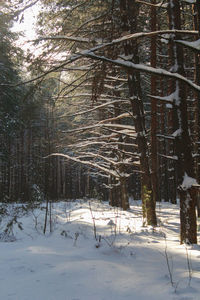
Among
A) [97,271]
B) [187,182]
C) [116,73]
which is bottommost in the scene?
[97,271]

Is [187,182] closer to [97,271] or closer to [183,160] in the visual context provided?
[183,160]

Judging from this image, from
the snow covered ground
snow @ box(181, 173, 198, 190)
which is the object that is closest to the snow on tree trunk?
snow @ box(181, 173, 198, 190)

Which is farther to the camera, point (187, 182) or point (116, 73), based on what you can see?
point (116, 73)

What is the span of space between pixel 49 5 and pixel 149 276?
22.8 feet

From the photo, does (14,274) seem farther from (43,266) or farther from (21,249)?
(21,249)

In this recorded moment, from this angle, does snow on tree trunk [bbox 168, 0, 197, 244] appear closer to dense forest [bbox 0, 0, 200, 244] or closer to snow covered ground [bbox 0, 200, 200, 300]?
dense forest [bbox 0, 0, 200, 244]

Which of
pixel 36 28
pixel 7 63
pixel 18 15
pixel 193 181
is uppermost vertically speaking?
pixel 7 63

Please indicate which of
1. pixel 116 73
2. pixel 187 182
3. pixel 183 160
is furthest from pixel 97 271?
pixel 116 73

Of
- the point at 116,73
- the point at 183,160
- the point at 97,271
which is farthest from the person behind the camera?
the point at 116,73

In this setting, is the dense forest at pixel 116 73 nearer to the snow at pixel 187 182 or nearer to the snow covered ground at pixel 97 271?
the snow at pixel 187 182

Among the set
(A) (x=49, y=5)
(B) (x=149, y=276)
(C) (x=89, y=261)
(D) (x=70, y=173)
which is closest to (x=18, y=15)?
(A) (x=49, y=5)

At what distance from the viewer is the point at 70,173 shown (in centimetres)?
3703

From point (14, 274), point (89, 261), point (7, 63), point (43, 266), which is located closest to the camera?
point (14, 274)

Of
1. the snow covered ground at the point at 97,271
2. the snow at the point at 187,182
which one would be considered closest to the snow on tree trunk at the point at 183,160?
the snow at the point at 187,182
